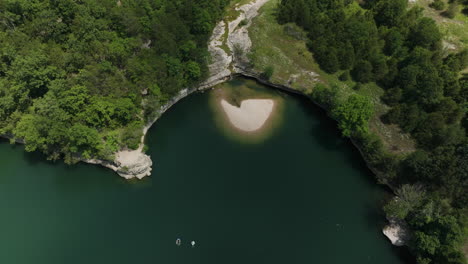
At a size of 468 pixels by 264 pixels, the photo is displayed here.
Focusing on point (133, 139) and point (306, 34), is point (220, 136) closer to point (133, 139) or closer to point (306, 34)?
point (133, 139)

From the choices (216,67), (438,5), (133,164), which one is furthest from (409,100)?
(133,164)

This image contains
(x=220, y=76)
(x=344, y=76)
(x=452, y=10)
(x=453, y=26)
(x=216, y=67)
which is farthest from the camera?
(x=452, y=10)

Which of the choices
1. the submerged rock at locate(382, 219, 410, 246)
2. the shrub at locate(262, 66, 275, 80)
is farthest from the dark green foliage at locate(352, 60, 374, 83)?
the submerged rock at locate(382, 219, 410, 246)

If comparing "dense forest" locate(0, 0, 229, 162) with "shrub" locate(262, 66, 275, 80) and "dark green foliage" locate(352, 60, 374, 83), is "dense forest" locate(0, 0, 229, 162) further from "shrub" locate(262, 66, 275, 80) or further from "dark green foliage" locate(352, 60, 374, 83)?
"dark green foliage" locate(352, 60, 374, 83)

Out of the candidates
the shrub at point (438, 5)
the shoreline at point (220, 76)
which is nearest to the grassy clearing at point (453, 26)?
the shrub at point (438, 5)

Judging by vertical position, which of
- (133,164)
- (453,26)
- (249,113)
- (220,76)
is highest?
(453,26)

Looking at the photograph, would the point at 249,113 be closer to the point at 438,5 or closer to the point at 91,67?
the point at 91,67
